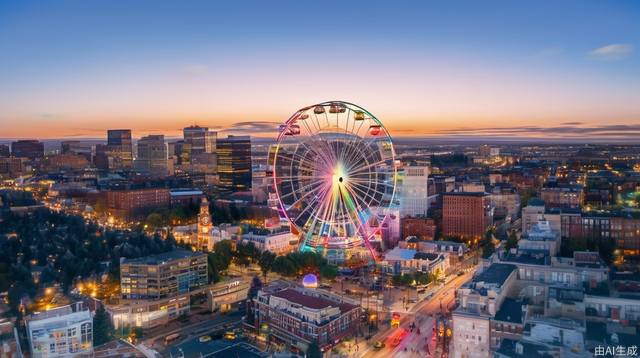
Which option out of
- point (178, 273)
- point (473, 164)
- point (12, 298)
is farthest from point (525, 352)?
point (473, 164)

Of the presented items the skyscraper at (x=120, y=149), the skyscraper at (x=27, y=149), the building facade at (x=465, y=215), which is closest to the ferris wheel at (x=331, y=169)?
the building facade at (x=465, y=215)

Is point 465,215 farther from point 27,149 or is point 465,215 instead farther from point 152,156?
point 27,149

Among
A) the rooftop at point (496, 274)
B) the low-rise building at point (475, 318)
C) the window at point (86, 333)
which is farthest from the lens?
the rooftop at point (496, 274)

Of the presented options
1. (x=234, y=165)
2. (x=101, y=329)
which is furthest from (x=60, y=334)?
(x=234, y=165)

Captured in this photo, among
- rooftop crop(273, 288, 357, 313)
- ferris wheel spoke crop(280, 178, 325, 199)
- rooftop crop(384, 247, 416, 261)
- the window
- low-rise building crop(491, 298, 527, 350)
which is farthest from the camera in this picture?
rooftop crop(384, 247, 416, 261)

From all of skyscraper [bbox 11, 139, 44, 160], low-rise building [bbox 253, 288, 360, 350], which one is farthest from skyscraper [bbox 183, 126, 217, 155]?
low-rise building [bbox 253, 288, 360, 350]

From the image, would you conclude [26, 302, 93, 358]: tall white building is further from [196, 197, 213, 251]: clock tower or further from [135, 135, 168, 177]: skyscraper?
[135, 135, 168, 177]: skyscraper

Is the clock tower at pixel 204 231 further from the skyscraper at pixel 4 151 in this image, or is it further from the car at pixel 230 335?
the skyscraper at pixel 4 151
